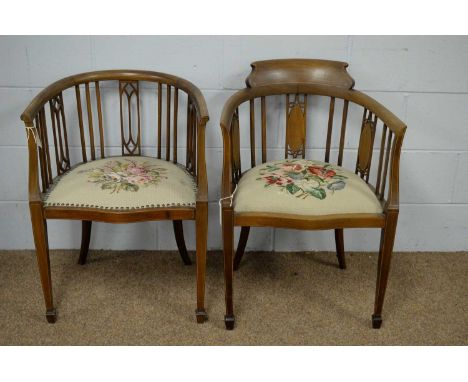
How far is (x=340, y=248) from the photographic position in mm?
2379

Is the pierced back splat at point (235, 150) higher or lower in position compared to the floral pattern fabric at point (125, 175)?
higher

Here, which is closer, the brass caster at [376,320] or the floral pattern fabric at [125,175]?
the floral pattern fabric at [125,175]

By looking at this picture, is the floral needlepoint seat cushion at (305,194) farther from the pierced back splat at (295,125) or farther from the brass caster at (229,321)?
the brass caster at (229,321)

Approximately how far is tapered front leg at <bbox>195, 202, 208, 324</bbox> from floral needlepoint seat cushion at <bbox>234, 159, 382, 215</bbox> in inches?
4.2

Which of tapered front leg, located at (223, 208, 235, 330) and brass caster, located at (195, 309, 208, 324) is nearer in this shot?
tapered front leg, located at (223, 208, 235, 330)

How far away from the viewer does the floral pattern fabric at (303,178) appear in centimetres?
189

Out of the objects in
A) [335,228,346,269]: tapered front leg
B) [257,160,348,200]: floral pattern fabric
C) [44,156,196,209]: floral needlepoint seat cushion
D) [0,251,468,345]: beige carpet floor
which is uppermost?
[257,160,348,200]: floral pattern fabric

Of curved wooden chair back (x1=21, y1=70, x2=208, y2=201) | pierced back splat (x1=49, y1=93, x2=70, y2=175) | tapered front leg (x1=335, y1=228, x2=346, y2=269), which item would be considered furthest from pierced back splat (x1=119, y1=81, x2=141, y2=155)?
tapered front leg (x1=335, y1=228, x2=346, y2=269)

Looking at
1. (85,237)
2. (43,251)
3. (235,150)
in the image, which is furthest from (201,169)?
(85,237)

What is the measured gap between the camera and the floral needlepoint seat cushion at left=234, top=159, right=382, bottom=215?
1848 millimetres

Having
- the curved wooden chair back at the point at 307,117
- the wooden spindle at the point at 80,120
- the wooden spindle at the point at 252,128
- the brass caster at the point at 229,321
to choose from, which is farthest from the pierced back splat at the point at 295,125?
the wooden spindle at the point at 80,120

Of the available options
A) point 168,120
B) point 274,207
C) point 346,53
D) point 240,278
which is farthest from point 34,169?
point 346,53

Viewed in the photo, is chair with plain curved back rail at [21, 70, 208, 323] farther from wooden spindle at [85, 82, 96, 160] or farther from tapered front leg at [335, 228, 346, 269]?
tapered front leg at [335, 228, 346, 269]

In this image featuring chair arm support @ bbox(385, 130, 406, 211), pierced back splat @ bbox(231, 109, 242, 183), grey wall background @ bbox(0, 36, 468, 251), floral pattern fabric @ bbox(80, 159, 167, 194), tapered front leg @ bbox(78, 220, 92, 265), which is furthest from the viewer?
tapered front leg @ bbox(78, 220, 92, 265)
